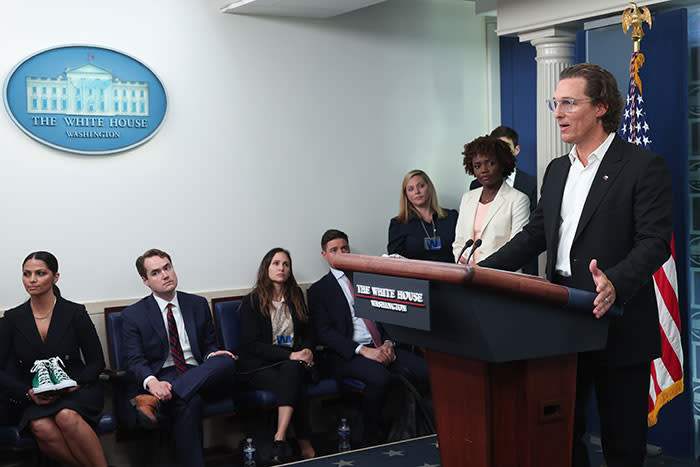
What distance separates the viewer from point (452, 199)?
6402mm

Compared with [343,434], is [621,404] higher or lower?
higher

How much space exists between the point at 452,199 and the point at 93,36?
2938 millimetres

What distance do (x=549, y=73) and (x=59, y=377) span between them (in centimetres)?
310

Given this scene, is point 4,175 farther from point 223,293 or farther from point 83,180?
point 223,293

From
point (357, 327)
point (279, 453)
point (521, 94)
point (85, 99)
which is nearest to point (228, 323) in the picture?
point (357, 327)

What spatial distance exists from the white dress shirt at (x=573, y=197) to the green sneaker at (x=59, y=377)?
2582 millimetres

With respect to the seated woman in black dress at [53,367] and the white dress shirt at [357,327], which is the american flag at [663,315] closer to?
the white dress shirt at [357,327]

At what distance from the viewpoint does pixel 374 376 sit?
16.0ft

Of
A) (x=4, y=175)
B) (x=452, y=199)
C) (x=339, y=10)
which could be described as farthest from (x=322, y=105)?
(x=4, y=175)

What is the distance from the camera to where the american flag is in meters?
3.96

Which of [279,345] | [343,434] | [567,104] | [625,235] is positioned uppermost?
[567,104]

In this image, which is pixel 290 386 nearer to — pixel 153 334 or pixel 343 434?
pixel 343 434

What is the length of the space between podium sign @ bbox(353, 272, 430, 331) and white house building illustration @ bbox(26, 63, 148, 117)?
3013 millimetres

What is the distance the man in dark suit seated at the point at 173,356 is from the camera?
13.9 feet
